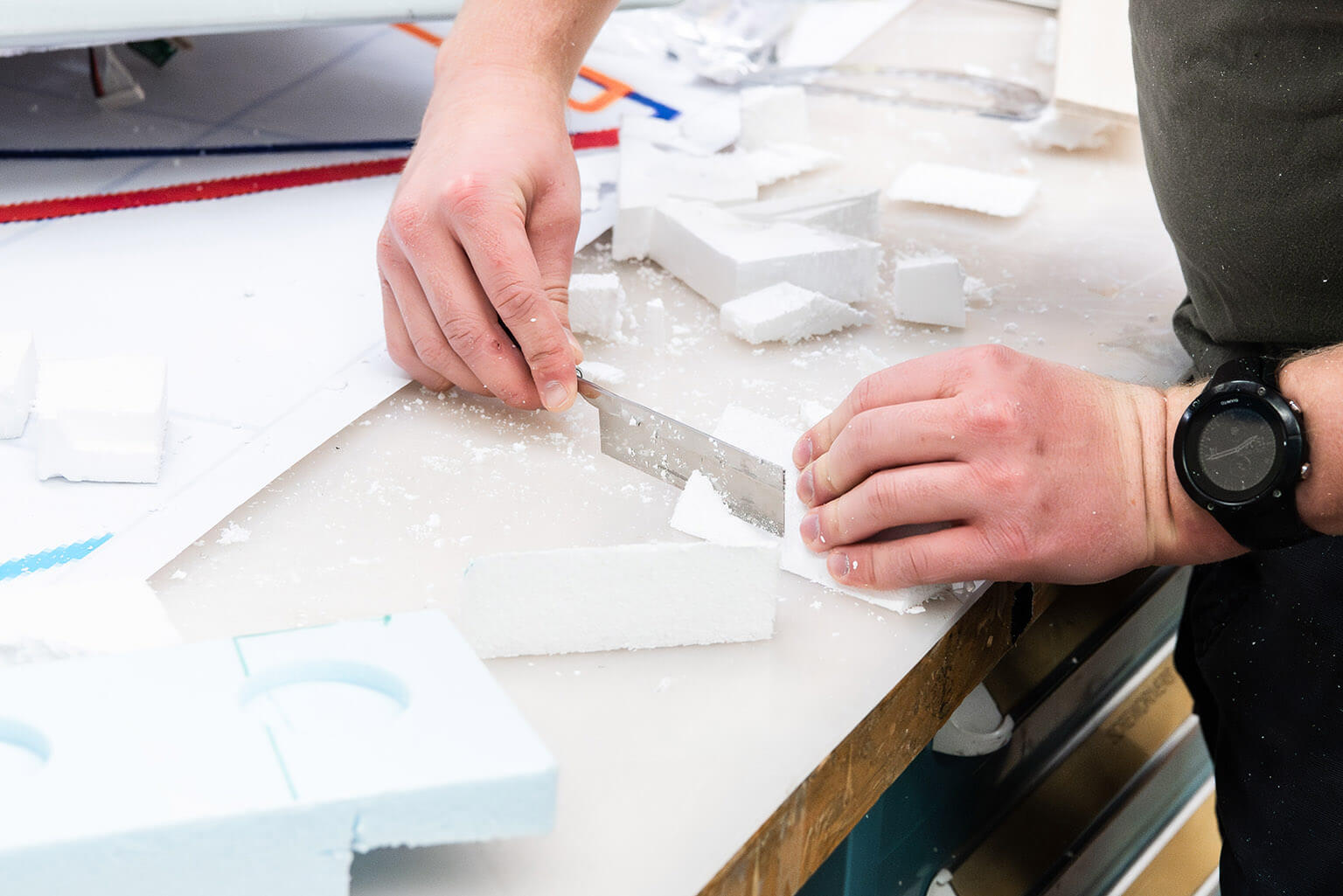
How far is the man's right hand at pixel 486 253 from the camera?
92cm

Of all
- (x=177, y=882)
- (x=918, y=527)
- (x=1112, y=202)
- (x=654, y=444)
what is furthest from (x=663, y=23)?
(x=177, y=882)

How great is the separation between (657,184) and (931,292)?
12.9 inches

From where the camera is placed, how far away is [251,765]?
0.54 metres

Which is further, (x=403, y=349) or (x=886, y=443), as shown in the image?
(x=403, y=349)

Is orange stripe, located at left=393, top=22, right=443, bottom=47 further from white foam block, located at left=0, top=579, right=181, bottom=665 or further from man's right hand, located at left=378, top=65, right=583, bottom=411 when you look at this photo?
white foam block, located at left=0, top=579, right=181, bottom=665

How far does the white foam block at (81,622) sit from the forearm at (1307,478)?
0.64 meters

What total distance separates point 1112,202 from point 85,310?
3.61ft

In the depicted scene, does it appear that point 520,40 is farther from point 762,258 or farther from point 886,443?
point 886,443

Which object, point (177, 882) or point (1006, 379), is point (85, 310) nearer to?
point (177, 882)

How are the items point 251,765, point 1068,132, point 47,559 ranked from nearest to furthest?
point 251,765, point 47,559, point 1068,132

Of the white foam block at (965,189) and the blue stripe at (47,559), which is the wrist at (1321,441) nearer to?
the white foam block at (965,189)

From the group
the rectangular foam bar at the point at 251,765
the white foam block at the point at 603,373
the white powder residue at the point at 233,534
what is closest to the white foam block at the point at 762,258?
the white foam block at the point at 603,373

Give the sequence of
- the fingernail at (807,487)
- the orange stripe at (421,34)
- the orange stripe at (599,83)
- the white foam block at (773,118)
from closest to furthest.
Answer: the fingernail at (807,487)
the white foam block at (773,118)
the orange stripe at (599,83)
the orange stripe at (421,34)

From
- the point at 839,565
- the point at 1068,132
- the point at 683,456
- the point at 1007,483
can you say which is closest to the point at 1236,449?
the point at 1007,483
